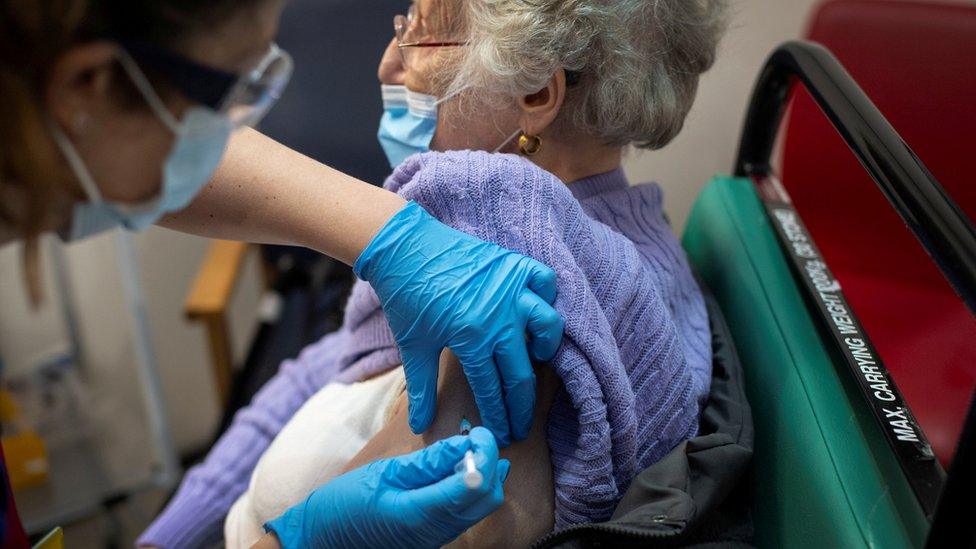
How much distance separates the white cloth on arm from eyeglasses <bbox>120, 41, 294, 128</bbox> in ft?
1.58

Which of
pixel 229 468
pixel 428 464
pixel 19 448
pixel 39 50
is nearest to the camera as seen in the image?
pixel 39 50

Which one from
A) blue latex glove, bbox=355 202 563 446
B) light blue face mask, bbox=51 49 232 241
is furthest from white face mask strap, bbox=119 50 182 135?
blue latex glove, bbox=355 202 563 446

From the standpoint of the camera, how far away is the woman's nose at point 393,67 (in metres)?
1.15

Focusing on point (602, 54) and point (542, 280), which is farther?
point (602, 54)

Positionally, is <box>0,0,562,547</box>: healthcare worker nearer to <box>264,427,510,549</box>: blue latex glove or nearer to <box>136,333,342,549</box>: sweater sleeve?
<box>264,427,510,549</box>: blue latex glove

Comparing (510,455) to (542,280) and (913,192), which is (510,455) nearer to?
(542,280)

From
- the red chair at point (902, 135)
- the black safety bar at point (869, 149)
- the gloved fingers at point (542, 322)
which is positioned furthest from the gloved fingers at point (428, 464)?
the red chair at point (902, 135)

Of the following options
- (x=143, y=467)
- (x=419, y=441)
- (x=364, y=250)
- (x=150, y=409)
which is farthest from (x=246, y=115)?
(x=143, y=467)

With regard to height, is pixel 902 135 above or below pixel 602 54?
below

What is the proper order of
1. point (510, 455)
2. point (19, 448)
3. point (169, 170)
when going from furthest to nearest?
point (19, 448), point (510, 455), point (169, 170)

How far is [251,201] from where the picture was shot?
1.08 m

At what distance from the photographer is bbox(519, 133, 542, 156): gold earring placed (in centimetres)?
108

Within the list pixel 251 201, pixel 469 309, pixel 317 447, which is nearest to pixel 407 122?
pixel 251 201

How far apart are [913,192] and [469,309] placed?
17.7 inches
